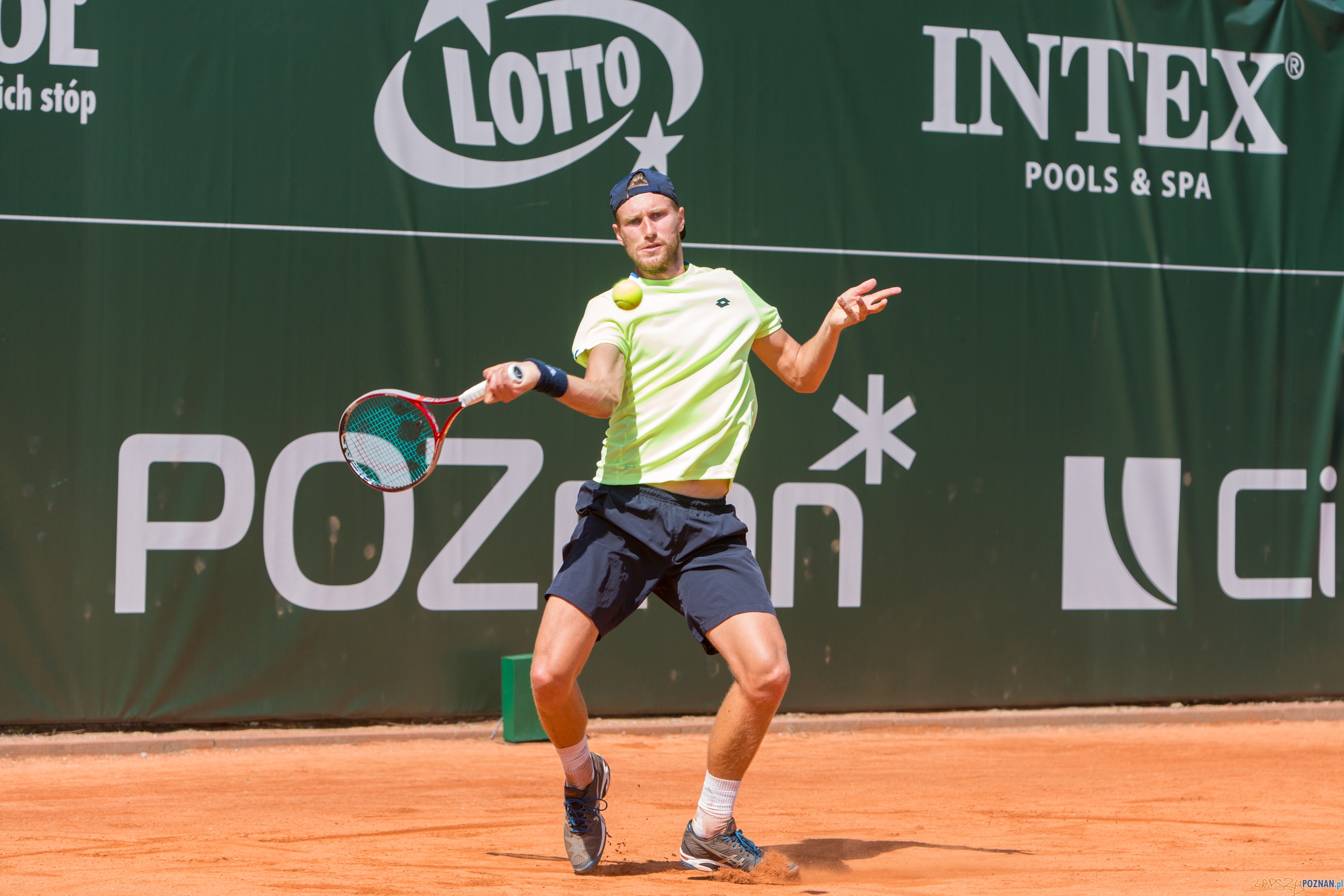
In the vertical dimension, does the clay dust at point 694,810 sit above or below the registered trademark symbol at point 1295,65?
below

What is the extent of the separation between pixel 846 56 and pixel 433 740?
3460 mm

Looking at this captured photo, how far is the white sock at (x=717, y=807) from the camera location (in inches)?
132

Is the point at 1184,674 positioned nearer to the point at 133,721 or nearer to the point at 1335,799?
the point at 1335,799

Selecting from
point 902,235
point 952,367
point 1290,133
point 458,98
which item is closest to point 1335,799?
point 952,367

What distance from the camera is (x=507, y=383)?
10.1 feet

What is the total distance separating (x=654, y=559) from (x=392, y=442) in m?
0.76

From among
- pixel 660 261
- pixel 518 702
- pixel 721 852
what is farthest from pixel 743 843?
pixel 518 702

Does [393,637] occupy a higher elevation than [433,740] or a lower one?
higher

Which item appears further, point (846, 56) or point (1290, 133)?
point (1290, 133)

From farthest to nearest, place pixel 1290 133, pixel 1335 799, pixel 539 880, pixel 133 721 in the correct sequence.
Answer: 1. pixel 1290 133
2. pixel 133 721
3. pixel 1335 799
4. pixel 539 880

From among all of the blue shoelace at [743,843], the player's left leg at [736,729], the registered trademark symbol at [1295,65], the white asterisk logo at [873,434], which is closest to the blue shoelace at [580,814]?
the player's left leg at [736,729]

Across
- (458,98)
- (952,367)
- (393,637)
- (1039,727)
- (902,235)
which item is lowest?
(1039,727)

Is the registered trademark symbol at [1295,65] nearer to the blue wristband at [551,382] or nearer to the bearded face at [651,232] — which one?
the bearded face at [651,232]

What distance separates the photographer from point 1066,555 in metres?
6.07
